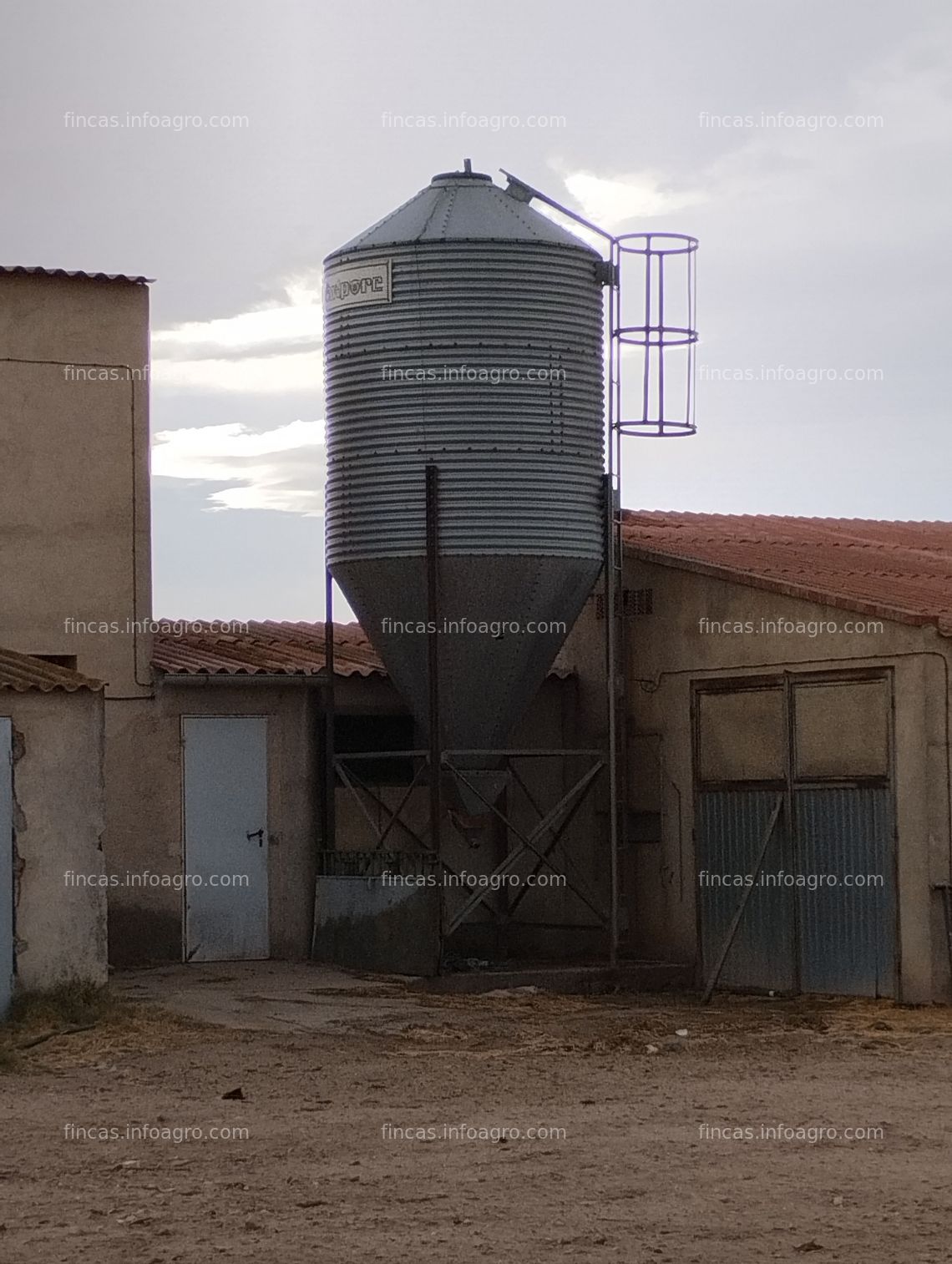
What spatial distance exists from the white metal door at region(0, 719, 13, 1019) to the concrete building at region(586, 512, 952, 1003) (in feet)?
20.5

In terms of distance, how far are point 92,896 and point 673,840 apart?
5.83 meters

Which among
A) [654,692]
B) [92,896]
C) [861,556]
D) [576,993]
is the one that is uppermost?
[861,556]

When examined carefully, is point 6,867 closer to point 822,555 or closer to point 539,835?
point 539,835

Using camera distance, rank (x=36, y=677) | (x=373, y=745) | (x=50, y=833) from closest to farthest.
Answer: (x=50, y=833) → (x=36, y=677) → (x=373, y=745)

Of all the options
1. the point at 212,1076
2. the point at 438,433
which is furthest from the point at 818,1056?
the point at 438,433

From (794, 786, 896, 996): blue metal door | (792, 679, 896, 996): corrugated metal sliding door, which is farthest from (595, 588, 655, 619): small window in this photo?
(794, 786, 896, 996): blue metal door

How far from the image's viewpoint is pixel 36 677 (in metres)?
14.2

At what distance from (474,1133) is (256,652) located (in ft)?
32.0

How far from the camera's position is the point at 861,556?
19297mm

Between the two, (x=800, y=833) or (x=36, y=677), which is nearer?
(x=36, y=677)

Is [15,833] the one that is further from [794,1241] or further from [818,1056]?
[794,1241]

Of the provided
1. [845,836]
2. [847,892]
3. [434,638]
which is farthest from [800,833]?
[434,638]

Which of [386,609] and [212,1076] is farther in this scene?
[386,609]

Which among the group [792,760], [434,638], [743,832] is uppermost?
[434,638]
